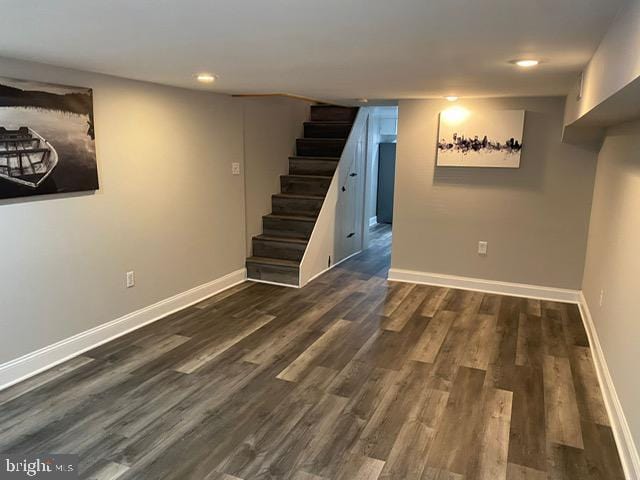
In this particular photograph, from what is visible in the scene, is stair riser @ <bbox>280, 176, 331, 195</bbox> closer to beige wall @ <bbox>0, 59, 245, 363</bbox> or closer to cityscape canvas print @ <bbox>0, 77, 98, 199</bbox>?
beige wall @ <bbox>0, 59, 245, 363</bbox>

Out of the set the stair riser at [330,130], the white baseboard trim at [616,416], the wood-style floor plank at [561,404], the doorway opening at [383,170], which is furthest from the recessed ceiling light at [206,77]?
the doorway opening at [383,170]

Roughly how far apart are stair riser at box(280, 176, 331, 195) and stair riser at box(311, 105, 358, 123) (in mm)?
1092

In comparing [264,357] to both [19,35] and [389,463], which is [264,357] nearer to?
[389,463]

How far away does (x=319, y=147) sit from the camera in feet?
18.9

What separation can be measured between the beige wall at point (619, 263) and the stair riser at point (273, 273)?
2.70 m

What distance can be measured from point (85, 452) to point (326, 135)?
4552 millimetres

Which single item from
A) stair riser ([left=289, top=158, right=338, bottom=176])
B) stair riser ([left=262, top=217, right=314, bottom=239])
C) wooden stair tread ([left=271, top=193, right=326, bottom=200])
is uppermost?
stair riser ([left=289, top=158, right=338, bottom=176])

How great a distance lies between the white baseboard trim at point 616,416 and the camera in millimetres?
2045

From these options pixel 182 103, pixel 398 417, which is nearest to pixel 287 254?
pixel 182 103

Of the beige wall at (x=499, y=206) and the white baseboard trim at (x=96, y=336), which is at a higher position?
the beige wall at (x=499, y=206)

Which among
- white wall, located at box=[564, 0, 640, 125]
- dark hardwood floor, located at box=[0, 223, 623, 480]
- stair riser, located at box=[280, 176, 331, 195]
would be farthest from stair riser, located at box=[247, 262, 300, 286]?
white wall, located at box=[564, 0, 640, 125]

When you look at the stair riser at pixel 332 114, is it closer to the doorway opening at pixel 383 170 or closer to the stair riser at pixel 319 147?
the stair riser at pixel 319 147

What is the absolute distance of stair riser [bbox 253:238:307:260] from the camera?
495 cm

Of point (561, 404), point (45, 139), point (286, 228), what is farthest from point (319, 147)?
point (561, 404)
